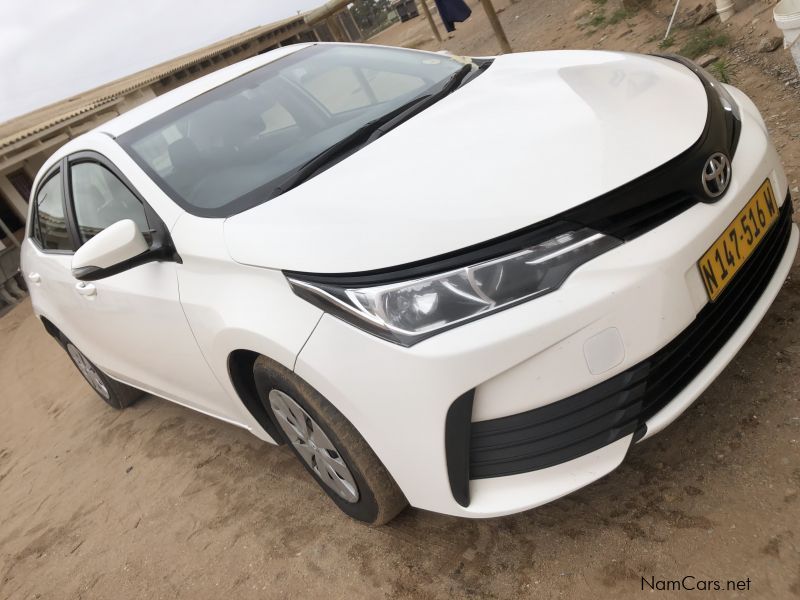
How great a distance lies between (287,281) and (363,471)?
2.02ft

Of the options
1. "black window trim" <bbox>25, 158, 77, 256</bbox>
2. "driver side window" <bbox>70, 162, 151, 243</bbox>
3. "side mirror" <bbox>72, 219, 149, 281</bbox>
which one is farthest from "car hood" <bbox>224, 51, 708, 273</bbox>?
"black window trim" <bbox>25, 158, 77, 256</bbox>

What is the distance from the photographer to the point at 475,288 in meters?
1.63

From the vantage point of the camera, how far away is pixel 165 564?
2.71 meters

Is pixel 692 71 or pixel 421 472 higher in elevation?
pixel 692 71

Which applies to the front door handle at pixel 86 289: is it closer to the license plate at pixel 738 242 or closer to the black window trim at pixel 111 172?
the black window trim at pixel 111 172

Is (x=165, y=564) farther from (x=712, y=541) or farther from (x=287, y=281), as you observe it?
(x=712, y=541)

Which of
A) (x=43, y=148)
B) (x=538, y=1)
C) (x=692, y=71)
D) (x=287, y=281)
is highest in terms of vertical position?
(x=43, y=148)

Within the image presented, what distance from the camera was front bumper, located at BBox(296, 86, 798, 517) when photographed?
5.17 ft

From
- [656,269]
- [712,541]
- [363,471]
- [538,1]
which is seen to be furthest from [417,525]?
[538,1]

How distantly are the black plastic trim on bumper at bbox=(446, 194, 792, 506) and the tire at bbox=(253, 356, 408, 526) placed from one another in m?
0.35

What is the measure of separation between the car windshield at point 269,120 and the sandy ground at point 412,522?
1.28 m

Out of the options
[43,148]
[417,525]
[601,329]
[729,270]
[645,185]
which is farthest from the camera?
[43,148]

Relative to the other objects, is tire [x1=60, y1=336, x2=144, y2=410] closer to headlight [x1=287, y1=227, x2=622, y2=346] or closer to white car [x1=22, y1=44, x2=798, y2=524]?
white car [x1=22, y1=44, x2=798, y2=524]

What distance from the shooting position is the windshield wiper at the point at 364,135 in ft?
7.33
